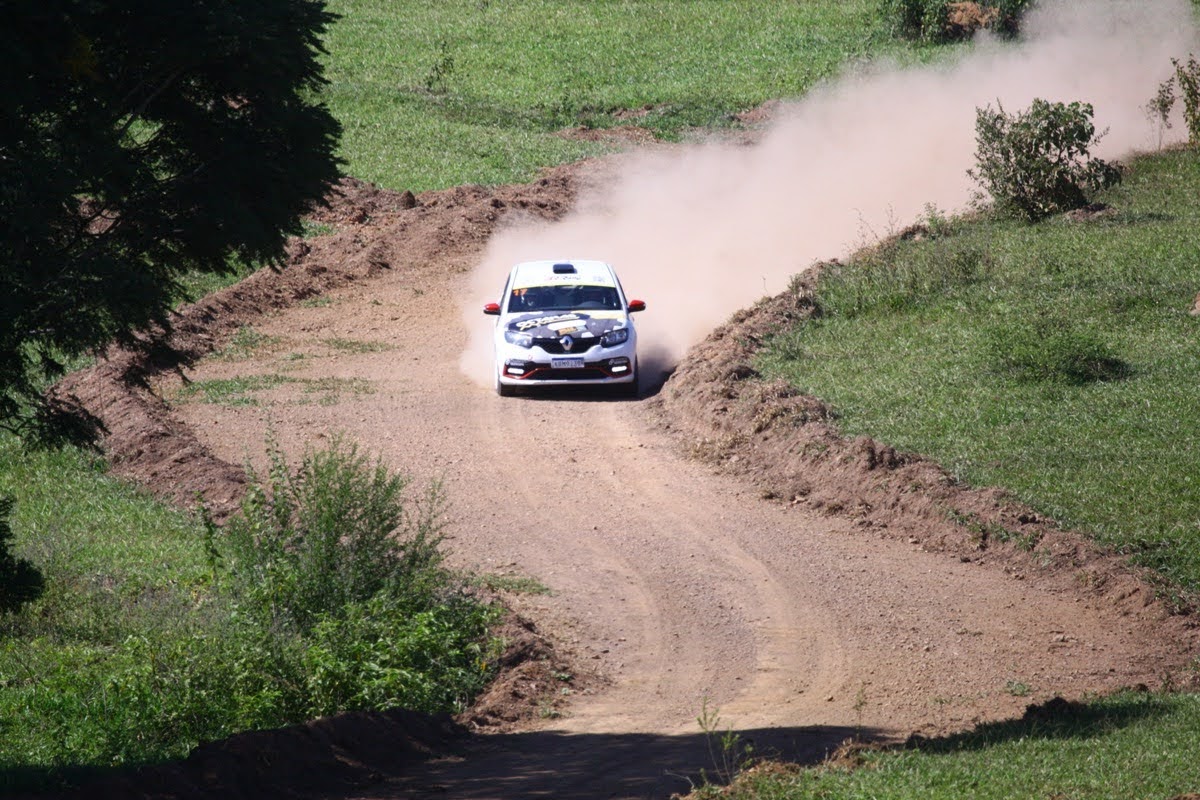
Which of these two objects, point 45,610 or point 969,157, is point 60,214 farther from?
point 969,157

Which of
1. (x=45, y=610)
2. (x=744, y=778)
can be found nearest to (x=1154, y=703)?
(x=744, y=778)

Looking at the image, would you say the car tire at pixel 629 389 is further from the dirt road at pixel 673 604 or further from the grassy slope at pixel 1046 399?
the grassy slope at pixel 1046 399

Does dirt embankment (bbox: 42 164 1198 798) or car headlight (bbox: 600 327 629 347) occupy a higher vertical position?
car headlight (bbox: 600 327 629 347)

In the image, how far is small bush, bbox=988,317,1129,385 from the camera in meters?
17.5

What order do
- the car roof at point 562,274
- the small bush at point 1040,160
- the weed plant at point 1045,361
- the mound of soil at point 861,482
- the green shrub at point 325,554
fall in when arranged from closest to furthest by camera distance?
the green shrub at point 325,554 → the mound of soil at point 861,482 → the weed plant at point 1045,361 → the car roof at point 562,274 → the small bush at point 1040,160

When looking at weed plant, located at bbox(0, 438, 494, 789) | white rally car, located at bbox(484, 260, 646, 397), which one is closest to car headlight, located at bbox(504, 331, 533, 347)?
white rally car, located at bbox(484, 260, 646, 397)

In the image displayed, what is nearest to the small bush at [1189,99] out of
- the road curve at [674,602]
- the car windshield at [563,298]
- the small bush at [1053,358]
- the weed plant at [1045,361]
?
the weed plant at [1045,361]

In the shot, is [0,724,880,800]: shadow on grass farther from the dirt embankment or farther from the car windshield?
the car windshield

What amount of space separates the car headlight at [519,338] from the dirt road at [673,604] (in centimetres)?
93

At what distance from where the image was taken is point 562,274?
72.5ft

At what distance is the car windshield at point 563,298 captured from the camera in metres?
21.4

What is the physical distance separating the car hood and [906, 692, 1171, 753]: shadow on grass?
11.6 metres

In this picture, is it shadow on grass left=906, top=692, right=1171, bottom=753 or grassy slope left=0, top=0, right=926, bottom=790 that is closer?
shadow on grass left=906, top=692, right=1171, bottom=753

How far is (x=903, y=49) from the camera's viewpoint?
5088 centimetres
